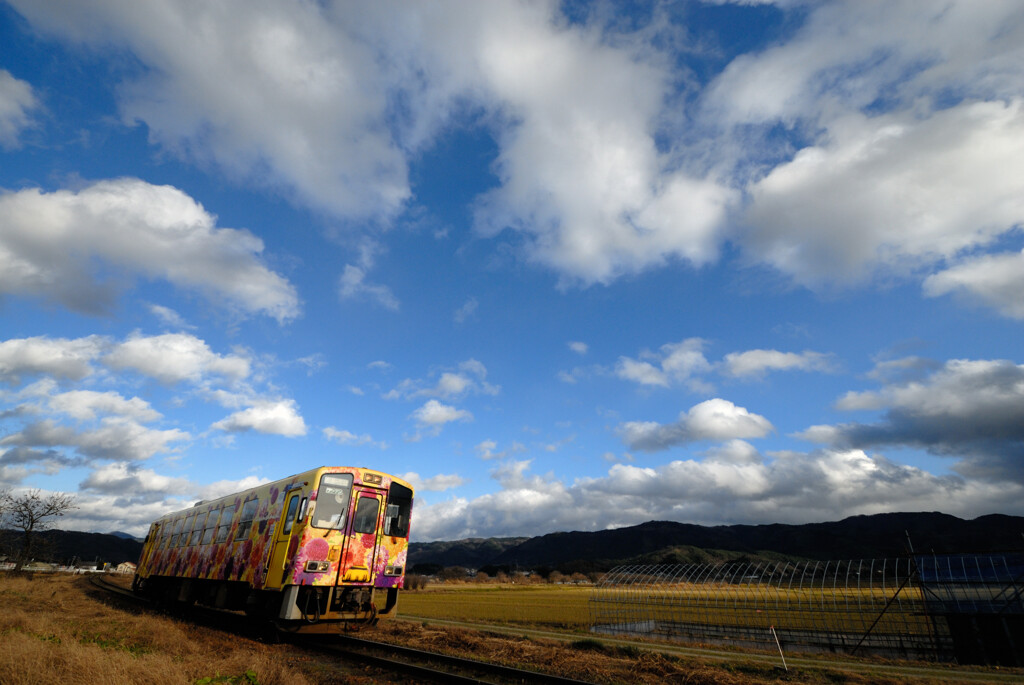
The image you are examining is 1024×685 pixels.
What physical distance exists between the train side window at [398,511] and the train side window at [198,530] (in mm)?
10987

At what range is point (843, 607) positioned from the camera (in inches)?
974

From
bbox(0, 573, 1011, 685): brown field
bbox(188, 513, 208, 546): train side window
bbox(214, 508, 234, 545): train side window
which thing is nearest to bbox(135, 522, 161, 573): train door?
bbox(188, 513, 208, 546): train side window

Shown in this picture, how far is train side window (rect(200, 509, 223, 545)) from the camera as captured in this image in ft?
66.8

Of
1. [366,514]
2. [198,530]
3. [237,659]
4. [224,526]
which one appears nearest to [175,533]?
[198,530]

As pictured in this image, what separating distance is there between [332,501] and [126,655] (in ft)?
20.1

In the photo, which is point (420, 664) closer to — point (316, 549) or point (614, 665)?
point (316, 549)

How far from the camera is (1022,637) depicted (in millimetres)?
18312

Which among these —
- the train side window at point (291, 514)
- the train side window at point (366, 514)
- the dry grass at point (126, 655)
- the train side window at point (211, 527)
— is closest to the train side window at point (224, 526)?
the train side window at point (211, 527)

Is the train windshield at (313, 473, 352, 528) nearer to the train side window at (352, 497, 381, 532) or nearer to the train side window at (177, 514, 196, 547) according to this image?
the train side window at (352, 497, 381, 532)

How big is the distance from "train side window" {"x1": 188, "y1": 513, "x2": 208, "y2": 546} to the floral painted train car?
2.98 m

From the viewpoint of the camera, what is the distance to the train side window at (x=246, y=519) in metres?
17.4

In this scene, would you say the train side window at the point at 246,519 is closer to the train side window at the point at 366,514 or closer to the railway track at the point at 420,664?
the railway track at the point at 420,664

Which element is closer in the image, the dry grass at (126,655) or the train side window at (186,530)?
the dry grass at (126,655)

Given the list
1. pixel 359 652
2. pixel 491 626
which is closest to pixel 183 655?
pixel 359 652
